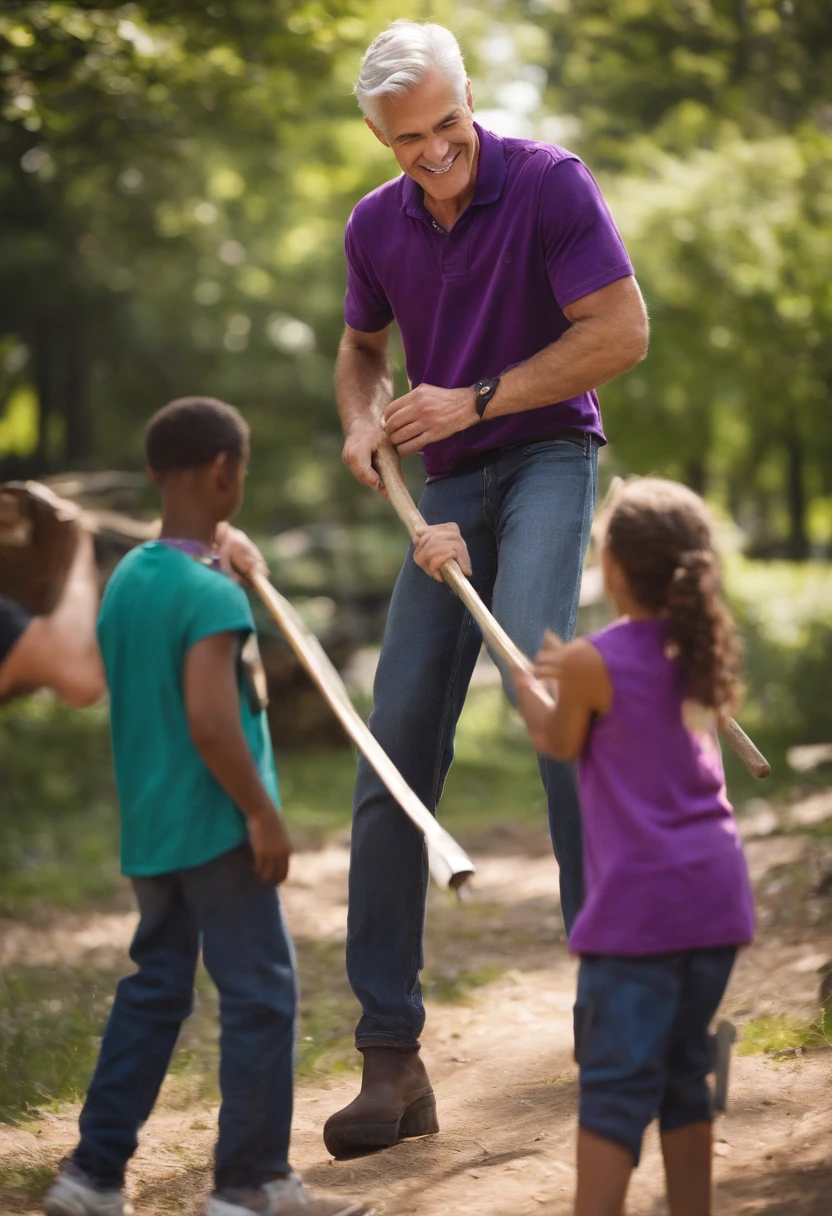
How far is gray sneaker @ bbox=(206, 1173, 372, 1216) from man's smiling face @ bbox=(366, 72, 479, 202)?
222 centimetres

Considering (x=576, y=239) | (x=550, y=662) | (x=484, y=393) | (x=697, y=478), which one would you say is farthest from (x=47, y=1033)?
(x=697, y=478)

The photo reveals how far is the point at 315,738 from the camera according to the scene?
12.7m

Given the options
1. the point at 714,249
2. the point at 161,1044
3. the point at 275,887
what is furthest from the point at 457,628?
the point at 714,249

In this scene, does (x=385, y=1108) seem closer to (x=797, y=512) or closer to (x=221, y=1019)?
(x=221, y=1019)

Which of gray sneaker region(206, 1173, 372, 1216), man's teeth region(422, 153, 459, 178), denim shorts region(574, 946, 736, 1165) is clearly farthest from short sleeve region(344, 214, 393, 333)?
gray sneaker region(206, 1173, 372, 1216)

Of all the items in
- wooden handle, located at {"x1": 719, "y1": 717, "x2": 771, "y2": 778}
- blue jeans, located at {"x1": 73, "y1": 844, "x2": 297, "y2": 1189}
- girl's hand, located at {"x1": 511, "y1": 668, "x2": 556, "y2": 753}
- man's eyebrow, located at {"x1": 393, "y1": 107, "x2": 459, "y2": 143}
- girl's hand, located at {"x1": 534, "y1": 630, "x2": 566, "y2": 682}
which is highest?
man's eyebrow, located at {"x1": 393, "y1": 107, "x2": 459, "y2": 143}

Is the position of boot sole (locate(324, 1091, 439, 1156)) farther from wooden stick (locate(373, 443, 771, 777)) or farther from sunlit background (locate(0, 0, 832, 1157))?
sunlit background (locate(0, 0, 832, 1157))

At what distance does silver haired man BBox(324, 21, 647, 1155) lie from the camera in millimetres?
3277

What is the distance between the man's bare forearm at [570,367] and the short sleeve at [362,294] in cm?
60

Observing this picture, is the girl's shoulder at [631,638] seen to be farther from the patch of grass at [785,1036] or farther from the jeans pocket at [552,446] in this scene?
the patch of grass at [785,1036]

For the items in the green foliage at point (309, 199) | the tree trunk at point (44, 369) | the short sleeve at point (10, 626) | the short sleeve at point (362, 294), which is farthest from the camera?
the tree trunk at point (44, 369)

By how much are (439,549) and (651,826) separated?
1026 mm

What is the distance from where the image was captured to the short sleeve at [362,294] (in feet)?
12.2

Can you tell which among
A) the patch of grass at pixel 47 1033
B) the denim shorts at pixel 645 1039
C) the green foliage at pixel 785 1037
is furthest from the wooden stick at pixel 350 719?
the patch of grass at pixel 47 1033
